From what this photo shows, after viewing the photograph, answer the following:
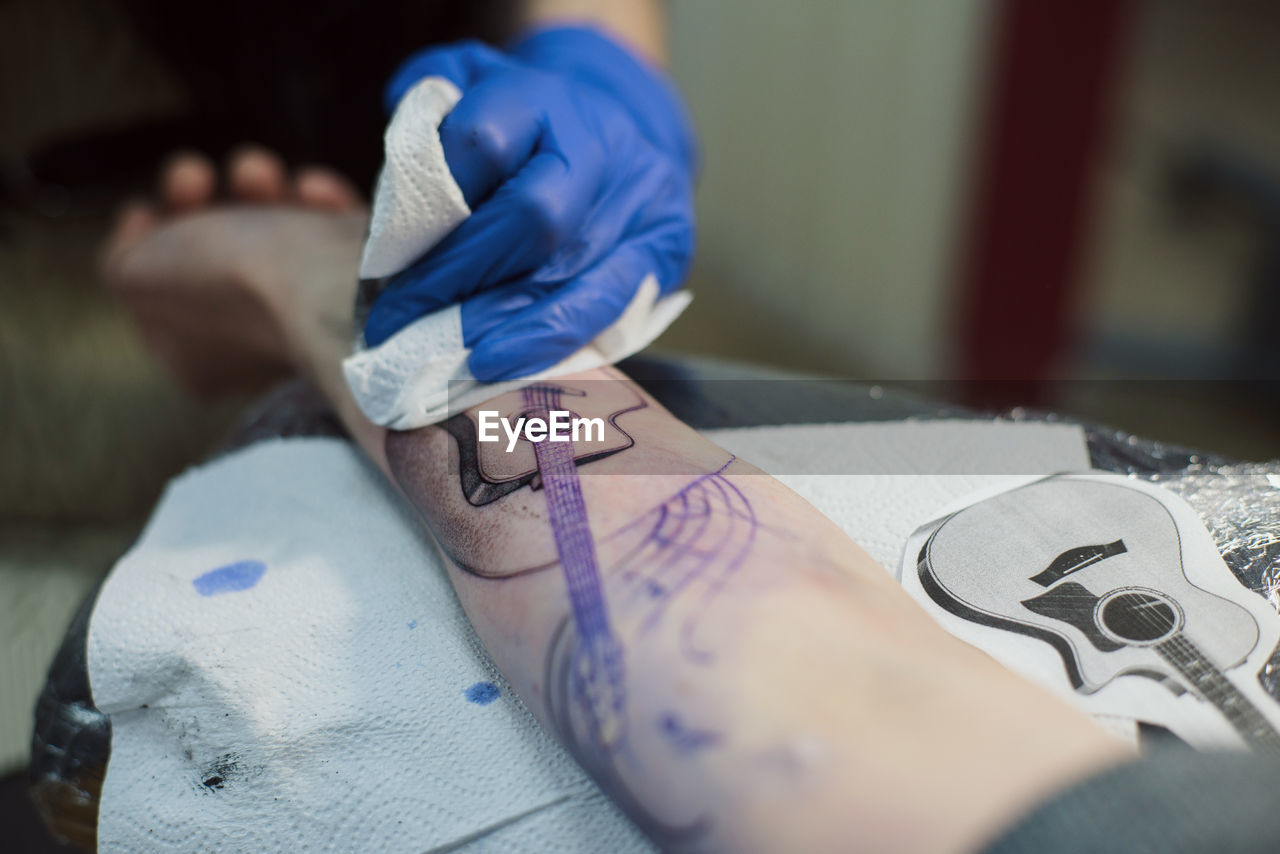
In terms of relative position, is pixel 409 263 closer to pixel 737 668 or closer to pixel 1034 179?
pixel 737 668

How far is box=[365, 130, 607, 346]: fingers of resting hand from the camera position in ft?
2.59

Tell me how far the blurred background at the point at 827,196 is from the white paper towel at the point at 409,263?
1.43 feet

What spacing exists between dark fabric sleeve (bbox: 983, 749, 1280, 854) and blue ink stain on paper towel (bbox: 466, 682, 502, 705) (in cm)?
34

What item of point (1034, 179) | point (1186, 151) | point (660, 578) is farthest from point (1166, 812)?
point (1186, 151)

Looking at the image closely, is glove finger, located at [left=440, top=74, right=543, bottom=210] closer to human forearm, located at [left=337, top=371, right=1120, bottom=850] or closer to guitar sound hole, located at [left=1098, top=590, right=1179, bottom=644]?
human forearm, located at [left=337, top=371, right=1120, bottom=850]

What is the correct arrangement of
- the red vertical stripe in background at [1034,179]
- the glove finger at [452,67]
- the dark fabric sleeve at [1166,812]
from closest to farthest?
the dark fabric sleeve at [1166,812] < the glove finger at [452,67] < the red vertical stripe in background at [1034,179]

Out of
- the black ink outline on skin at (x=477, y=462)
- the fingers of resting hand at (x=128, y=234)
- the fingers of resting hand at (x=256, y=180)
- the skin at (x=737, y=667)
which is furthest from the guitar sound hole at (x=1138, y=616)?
the fingers of resting hand at (x=128, y=234)

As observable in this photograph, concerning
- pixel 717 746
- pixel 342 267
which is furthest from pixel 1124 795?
pixel 342 267

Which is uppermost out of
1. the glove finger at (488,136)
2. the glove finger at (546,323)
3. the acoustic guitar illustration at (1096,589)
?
the glove finger at (488,136)

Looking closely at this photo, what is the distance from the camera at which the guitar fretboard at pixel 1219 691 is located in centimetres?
51

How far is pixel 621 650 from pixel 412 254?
0.47 metres

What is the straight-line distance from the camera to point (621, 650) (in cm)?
52

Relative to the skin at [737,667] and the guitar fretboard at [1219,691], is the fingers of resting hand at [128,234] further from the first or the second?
the guitar fretboard at [1219,691]

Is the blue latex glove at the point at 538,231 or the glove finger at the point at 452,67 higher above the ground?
the glove finger at the point at 452,67
